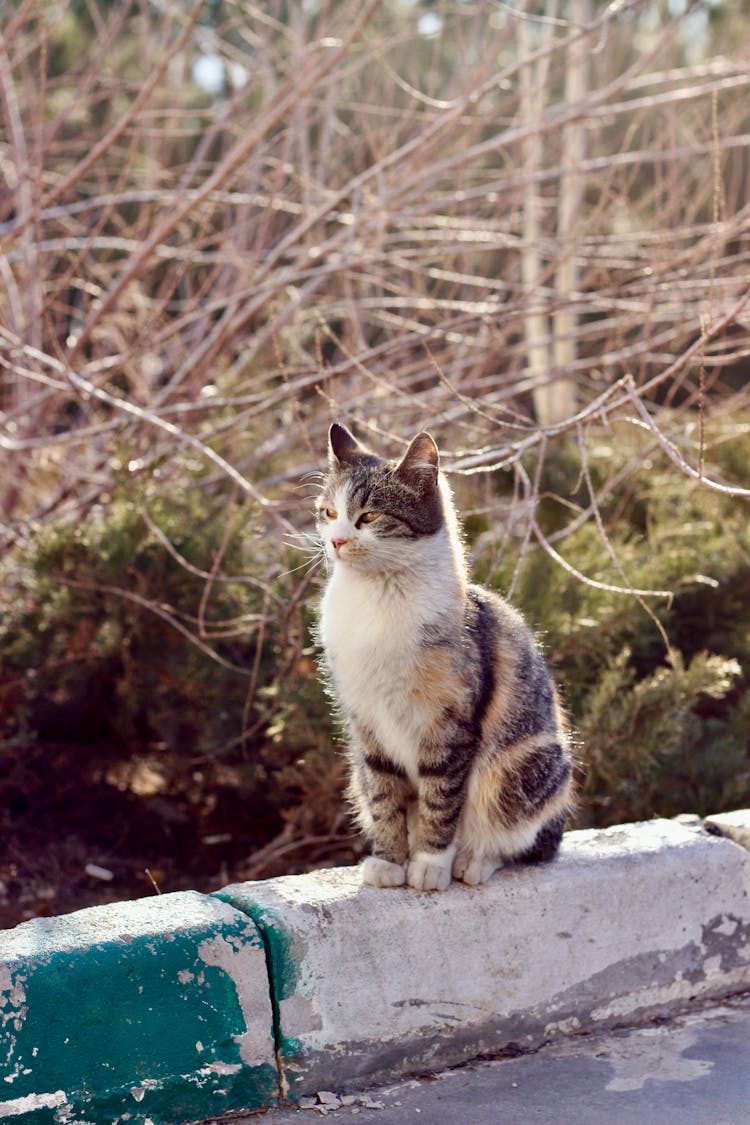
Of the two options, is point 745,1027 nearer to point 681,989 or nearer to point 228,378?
point 681,989

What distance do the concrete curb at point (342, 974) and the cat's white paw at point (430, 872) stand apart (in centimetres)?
4

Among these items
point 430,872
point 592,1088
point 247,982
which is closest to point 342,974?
point 247,982

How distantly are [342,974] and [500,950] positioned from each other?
16.6 inches

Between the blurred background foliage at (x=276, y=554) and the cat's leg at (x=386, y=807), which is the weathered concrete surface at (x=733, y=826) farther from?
the cat's leg at (x=386, y=807)

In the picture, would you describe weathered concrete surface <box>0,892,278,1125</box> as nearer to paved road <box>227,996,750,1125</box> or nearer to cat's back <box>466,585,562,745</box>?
paved road <box>227,996,750,1125</box>

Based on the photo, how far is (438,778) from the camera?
9.55 feet

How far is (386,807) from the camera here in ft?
10.1

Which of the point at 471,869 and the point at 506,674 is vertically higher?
the point at 506,674

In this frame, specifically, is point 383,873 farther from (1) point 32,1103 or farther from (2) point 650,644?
(2) point 650,644

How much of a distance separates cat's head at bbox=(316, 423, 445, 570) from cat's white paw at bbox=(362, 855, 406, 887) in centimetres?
71

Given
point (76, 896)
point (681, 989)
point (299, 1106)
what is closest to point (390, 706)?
point (299, 1106)

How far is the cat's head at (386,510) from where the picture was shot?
2.91m

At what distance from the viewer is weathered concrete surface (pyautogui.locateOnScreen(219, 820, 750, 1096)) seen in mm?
2686

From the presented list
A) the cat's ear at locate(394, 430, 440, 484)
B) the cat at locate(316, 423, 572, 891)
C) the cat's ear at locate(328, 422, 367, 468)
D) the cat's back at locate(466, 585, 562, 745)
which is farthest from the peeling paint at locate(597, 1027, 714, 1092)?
the cat's ear at locate(328, 422, 367, 468)
